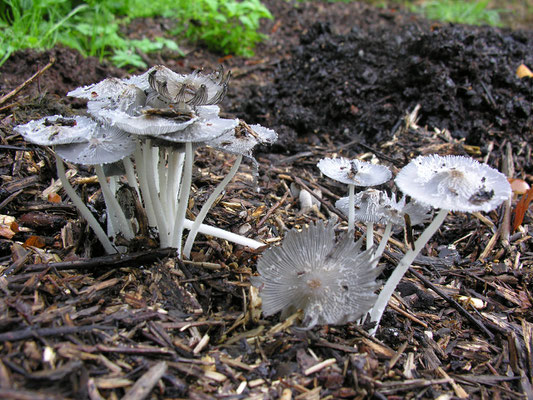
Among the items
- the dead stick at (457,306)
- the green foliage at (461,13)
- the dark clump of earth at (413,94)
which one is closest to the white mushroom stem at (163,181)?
the dead stick at (457,306)

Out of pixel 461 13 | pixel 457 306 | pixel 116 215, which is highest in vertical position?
pixel 461 13

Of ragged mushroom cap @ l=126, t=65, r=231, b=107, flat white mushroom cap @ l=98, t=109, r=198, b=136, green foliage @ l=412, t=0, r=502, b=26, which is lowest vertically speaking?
flat white mushroom cap @ l=98, t=109, r=198, b=136

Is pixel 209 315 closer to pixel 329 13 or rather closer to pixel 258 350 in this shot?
pixel 258 350

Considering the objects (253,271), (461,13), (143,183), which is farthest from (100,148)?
(461,13)

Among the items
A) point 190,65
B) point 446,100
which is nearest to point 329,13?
point 190,65

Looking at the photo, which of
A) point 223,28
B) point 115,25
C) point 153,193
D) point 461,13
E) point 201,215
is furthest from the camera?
point 461,13

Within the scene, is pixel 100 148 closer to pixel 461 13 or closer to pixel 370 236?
pixel 370 236

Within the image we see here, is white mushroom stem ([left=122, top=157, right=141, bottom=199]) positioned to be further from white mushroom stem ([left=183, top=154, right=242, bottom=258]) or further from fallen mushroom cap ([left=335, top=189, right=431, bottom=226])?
fallen mushroom cap ([left=335, top=189, right=431, bottom=226])

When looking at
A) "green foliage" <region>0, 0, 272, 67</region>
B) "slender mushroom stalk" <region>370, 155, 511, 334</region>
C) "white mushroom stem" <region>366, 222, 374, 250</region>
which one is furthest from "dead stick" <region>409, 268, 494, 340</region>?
"green foliage" <region>0, 0, 272, 67</region>
